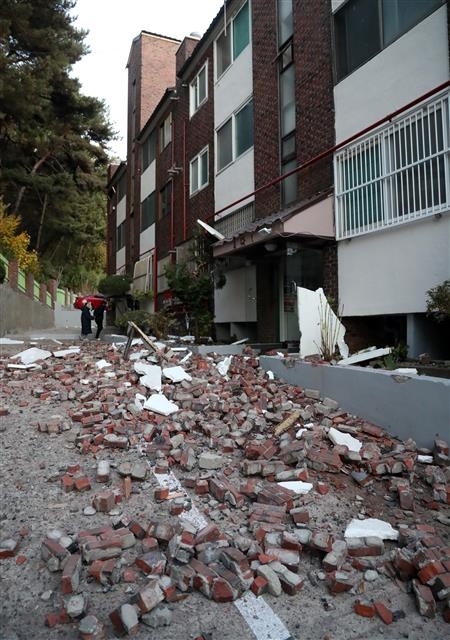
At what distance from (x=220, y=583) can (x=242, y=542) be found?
1.26ft

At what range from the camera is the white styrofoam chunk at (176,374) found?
20.5 ft

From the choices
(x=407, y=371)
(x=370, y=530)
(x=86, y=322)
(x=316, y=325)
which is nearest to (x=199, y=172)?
(x=86, y=322)

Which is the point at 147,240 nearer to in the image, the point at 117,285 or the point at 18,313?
the point at 117,285

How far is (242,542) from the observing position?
8.99 ft

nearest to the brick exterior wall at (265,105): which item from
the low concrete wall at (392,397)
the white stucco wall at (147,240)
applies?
the low concrete wall at (392,397)

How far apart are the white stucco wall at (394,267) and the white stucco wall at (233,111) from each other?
15.3 ft

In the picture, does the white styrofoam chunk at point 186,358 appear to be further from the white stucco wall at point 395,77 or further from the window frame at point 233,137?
the window frame at point 233,137

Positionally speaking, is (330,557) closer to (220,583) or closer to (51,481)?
(220,583)

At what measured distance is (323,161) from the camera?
8.84m

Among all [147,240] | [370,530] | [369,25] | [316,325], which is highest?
[369,25]

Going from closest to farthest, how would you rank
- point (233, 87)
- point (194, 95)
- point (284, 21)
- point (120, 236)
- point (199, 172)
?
point (284, 21)
point (233, 87)
point (199, 172)
point (194, 95)
point (120, 236)

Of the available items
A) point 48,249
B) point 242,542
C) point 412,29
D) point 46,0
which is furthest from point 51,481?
point 48,249

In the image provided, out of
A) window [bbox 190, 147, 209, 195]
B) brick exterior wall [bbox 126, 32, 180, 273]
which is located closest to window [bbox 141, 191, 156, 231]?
brick exterior wall [bbox 126, 32, 180, 273]

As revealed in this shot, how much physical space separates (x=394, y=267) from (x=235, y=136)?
7.55 meters
